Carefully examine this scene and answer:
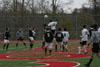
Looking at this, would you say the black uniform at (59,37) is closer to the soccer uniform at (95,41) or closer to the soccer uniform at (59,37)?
the soccer uniform at (59,37)

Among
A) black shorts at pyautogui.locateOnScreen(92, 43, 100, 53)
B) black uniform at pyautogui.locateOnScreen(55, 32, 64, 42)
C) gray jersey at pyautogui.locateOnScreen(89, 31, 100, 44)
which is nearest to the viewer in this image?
black shorts at pyautogui.locateOnScreen(92, 43, 100, 53)

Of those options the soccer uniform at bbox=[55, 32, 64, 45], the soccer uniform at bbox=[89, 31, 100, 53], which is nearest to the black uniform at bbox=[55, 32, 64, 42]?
the soccer uniform at bbox=[55, 32, 64, 45]

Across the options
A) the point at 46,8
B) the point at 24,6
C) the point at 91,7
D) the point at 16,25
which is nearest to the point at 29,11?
the point at 24,6

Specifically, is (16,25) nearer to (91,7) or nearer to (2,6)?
(2,6)

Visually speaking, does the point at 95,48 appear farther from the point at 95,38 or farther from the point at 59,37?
the point at 59,37

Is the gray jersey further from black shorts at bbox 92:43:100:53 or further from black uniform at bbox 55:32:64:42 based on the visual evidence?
black uniform at bbox 55:32:64:42

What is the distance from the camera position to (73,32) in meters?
43.2

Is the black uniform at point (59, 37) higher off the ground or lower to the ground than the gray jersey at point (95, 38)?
lower

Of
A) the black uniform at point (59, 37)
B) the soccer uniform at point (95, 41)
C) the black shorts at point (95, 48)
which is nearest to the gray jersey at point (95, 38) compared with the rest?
the soccer uniform at point (95, 41)

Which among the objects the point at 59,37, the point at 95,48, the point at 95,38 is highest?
the point at 95,38

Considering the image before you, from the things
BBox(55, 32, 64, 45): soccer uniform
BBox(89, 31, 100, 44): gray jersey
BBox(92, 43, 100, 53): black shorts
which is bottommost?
BBox(55, 32, 64, 45): soccer uniform

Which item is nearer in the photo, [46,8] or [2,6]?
[2,6]

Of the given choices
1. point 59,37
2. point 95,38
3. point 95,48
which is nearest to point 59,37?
point 59,37

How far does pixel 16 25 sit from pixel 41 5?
15889 mm
